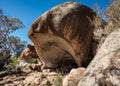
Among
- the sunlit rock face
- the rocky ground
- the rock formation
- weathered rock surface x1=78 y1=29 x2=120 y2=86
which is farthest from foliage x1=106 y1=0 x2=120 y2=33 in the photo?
the rock formation

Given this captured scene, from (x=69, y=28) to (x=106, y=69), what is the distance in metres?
9.22

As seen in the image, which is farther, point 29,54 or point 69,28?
point 29,54

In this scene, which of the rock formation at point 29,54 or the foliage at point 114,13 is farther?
the rock formation at point 29,54

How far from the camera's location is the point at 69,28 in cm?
1274

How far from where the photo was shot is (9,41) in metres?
23.0

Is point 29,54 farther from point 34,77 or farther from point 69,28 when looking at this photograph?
point 69,28

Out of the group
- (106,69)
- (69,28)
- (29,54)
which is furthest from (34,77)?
(106,69)

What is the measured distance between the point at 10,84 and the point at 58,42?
388 centimetres

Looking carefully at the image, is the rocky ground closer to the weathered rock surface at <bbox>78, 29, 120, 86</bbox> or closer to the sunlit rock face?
the sunlit rock face

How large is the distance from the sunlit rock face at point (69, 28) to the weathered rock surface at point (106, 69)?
28.7ft

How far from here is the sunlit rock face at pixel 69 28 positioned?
42.0 feet

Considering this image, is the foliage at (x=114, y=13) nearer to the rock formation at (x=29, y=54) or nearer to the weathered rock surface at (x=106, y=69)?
the weathered rock surface at (x=106, y=69)

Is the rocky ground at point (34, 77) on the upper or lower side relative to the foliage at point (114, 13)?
lower

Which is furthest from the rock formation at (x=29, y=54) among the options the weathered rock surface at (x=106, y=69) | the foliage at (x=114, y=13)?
the weathered rock surface at (x=106, y=69)
